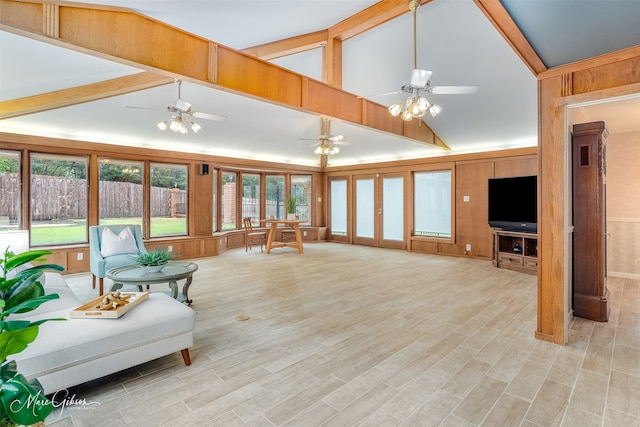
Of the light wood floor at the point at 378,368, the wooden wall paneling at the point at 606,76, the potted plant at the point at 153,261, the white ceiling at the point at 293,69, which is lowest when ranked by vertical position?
the light wood floor at the point at 378,368

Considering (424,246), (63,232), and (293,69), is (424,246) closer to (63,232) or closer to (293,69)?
(293,69)

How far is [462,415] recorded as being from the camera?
1.90 metres

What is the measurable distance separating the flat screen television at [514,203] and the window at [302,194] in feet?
17.8

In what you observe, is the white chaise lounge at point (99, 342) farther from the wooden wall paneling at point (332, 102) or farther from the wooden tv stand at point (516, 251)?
the wooden tv stand at point (516, 251)

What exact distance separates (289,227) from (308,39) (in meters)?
6.06

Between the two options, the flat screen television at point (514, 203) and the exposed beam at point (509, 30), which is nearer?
the exposed beam at point (509, 30)

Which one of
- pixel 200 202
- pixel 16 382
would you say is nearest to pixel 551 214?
pixel 16 382

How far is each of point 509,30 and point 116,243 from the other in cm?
522

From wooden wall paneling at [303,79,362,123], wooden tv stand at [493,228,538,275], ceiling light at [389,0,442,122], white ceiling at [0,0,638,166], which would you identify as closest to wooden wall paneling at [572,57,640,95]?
ceiling light at [389,0,442,122]

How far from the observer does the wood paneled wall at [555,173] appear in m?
2.73

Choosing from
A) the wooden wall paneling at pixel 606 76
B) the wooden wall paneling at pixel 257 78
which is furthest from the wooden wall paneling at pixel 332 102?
the wooden wall paneling at pixel 606 76

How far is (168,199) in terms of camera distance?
714cm

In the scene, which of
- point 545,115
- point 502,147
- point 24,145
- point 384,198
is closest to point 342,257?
point 384,198

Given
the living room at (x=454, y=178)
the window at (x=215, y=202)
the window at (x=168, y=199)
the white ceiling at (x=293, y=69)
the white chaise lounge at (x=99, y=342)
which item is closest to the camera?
the white chaise lounge at (x=99, y=342)
